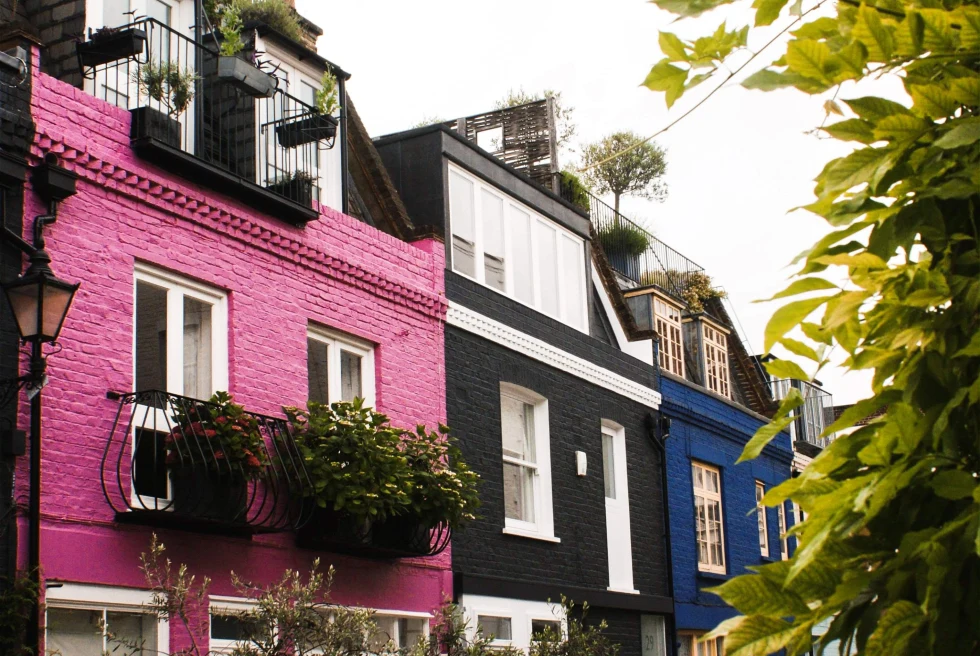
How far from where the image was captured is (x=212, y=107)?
12.1 meters

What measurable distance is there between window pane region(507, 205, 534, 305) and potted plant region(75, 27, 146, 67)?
6978mm

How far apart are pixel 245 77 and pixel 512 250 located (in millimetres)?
5878

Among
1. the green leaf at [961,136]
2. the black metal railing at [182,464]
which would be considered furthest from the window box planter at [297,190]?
the green leaf at [961,136]

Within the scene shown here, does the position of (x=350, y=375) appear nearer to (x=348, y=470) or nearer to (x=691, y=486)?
(x=348, y=470)

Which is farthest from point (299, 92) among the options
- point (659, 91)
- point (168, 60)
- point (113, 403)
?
point (659, 91)

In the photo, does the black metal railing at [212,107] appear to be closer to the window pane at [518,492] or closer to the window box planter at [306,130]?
the window box planter at [306,130]

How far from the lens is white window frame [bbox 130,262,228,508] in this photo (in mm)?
10578

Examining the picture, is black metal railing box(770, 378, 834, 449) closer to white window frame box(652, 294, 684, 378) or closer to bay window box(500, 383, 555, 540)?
white window frame box(652, 294, 684, 378)

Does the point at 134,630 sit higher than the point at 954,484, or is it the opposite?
the point at 954,484

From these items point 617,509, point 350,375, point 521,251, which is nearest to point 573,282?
point 521,251

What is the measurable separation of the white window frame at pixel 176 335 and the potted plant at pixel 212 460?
0.67 ft

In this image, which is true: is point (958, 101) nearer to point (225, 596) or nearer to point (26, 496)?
point (26, 496)

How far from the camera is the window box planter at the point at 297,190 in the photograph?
41.4 feet

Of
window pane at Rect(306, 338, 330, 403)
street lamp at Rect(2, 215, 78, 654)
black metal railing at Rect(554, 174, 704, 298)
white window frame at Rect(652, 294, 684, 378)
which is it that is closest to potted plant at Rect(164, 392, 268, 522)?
street lamp at Rect(2, 215, 78, 654)
